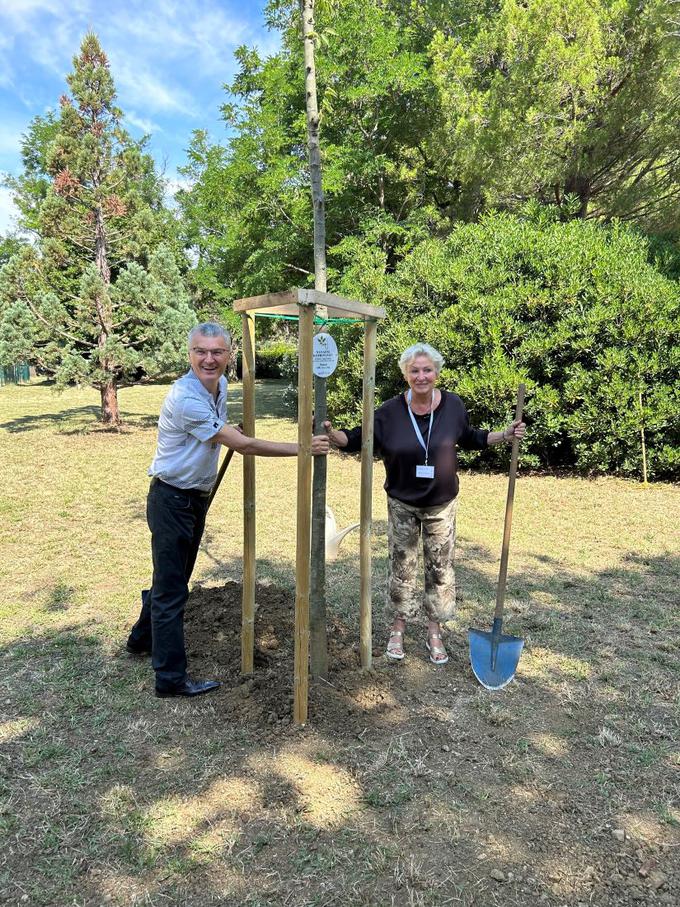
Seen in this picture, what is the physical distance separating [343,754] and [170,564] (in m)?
1.22

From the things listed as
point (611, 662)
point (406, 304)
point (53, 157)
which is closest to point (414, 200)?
point (406, 304)

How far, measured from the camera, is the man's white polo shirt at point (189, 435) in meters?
2.95

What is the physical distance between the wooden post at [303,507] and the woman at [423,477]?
2.02ft

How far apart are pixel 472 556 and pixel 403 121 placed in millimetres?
11490

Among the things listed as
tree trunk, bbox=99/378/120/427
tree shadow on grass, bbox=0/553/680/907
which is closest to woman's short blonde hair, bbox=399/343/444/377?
tree shadow on grass, bbox=0/553/680/907

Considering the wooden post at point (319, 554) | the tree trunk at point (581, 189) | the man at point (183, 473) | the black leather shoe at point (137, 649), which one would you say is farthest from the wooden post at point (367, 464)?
the tree trunk at point (581, 189)

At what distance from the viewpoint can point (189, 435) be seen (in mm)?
3084

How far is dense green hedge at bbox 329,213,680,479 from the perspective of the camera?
8.41 meters

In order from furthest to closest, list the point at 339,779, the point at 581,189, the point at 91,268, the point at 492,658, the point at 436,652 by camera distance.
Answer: the point at 91,268, the point at 581,189, the point at 436,652, the point at 492,658, the point at 339,779

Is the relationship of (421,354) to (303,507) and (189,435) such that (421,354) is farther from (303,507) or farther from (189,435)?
(189,435)

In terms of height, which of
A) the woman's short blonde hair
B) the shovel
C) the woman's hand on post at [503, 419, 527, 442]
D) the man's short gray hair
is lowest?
the shovel

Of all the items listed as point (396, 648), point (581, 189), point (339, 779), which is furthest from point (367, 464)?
point (581, 189)

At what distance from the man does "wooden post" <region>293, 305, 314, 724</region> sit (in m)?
0.12

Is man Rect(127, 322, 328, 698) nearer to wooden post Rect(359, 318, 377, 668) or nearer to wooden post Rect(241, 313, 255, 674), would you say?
wooden post Rect(241, 313, 255, 674)
